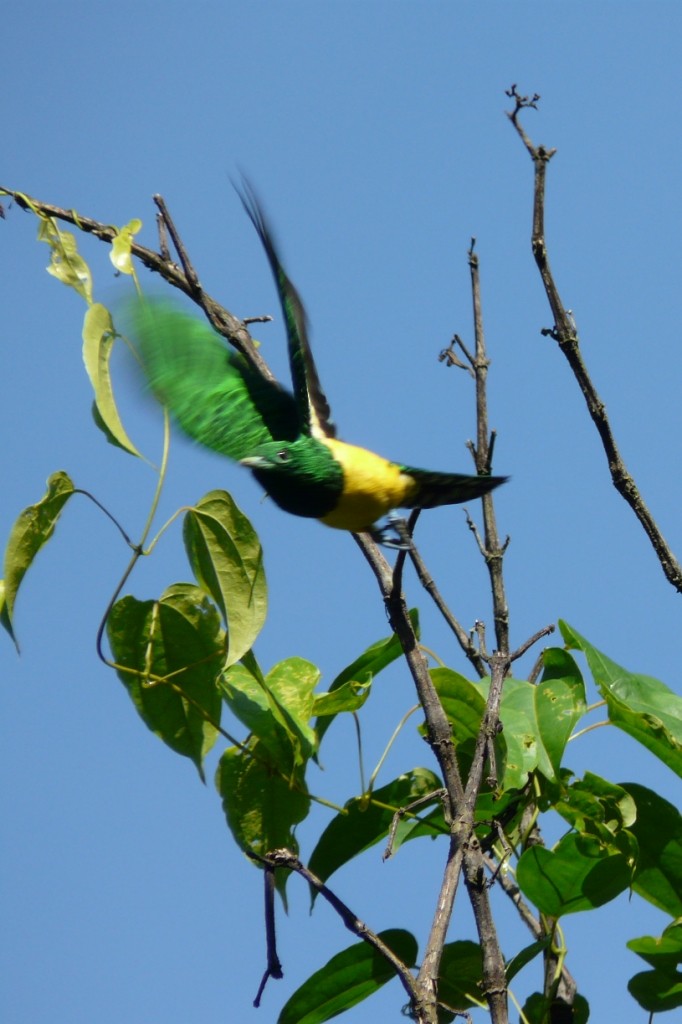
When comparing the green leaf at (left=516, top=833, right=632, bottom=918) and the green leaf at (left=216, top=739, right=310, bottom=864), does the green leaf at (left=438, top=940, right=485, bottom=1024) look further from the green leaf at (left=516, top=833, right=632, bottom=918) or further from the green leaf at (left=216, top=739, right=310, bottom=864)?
the green leaf at (left=216, top=739, right=310, bottom=864)

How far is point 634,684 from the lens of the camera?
1652mm

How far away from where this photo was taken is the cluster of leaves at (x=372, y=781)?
1.42 m

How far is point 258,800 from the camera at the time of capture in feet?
5.09

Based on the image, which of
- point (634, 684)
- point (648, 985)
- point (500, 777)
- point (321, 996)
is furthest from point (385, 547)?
point (648, 985)

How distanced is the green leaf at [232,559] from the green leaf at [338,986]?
49cm

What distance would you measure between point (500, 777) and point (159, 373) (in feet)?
2.26

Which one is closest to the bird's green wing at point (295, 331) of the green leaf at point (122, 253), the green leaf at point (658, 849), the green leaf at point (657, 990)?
the green leaf at point (122, 253)

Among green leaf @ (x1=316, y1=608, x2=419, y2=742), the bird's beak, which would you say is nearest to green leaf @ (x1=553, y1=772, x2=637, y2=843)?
green leaf @ (x1=316, y1=608, x2=419, y2=742)

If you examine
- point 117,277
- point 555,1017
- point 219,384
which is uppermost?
point 117,277

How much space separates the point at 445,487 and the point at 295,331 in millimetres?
275

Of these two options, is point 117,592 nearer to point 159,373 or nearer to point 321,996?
point 159,373

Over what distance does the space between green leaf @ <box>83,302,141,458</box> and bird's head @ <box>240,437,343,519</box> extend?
173mm

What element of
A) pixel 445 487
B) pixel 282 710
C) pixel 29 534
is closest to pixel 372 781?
pixel 282 710

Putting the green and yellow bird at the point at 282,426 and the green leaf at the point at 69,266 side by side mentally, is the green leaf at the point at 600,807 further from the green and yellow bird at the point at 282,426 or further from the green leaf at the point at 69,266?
the green leaf at the point at 69,266
